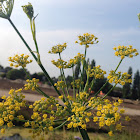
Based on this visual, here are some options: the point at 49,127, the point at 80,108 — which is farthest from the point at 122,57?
the point at 49,127

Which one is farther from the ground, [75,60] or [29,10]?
[29,10]

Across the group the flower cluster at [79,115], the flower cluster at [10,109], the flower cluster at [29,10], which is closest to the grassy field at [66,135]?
the flower cluster at [10,109]

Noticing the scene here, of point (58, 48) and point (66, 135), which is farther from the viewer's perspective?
point (66, 135)

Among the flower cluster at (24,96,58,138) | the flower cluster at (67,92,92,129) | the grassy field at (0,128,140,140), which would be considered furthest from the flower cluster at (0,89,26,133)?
the grassy field at (0,128,140,140)

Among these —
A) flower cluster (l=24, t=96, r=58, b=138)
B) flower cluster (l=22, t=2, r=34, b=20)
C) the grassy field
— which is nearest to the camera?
flower cluster (l=24, t=96, r=58, b=138)

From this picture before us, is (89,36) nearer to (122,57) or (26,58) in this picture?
(122,57)

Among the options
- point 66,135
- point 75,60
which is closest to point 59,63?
point 75,60

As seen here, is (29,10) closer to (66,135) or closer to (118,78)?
(118,78)

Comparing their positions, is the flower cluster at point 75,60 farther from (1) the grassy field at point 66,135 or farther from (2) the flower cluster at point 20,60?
(1) the grassy field at point 66,135

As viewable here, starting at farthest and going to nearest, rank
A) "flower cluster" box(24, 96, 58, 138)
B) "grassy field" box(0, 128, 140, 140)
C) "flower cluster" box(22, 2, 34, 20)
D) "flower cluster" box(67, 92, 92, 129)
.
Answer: "grassy field" box(0, 128, 140, 140)
"flower cluster" box(22, 2, 34, 20)
"flower cluster" box(24, 96, 58, 138)
"flower cluster" box(67, 92, 92, 129)

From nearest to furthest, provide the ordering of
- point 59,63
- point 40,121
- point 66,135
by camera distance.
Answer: point 40,121, point 59,63, point 66,135

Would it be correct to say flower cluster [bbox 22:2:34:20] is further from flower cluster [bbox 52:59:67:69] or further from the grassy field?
the grassy field

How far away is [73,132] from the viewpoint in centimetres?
914

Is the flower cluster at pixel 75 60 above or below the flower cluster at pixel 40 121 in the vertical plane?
above
